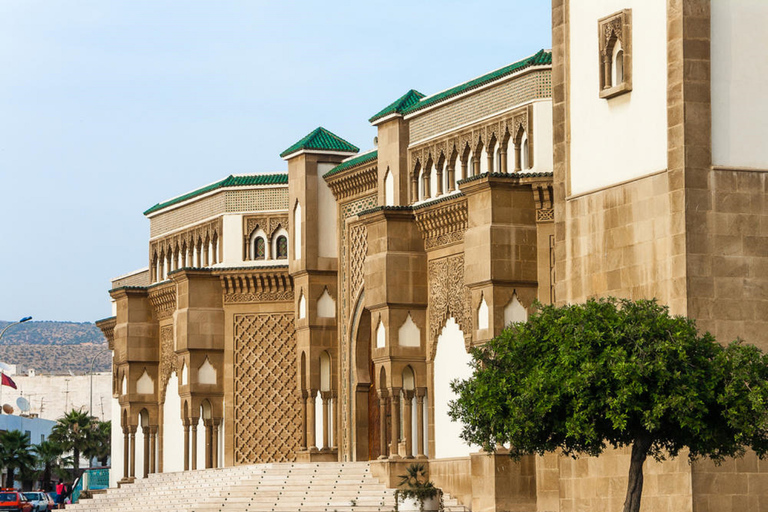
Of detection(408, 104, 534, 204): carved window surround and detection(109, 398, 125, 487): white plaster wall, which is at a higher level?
detection(408, 104, 534, 204): carved window surround

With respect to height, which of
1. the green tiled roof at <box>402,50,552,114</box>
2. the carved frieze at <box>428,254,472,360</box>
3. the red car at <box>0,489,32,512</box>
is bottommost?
the red car at <box>0,489,32,512</box>

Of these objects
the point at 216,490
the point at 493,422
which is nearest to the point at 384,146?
the point at 216,490

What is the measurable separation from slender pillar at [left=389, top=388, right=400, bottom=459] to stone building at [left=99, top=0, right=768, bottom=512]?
0.04 metres

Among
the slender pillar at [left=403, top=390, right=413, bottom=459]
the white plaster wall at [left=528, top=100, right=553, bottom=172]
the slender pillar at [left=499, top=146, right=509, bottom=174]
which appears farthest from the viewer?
the slender pillar at [left=403, top=390, right=413, bottom=459]

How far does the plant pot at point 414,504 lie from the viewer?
81.2 feet

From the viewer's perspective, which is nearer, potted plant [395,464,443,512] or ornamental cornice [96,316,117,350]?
potted plant [395,464,443,512]

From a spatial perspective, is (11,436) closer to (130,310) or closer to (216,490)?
(130,310)

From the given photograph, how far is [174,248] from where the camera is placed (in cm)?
3684

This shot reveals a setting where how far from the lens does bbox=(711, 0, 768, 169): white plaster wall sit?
19.6 m

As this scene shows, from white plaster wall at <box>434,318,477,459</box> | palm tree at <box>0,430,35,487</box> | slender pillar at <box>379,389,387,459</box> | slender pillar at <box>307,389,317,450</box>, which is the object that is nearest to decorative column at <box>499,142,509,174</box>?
white plaster wall at <box>434,318,477,459</box>

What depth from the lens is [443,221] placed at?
86.7 feet

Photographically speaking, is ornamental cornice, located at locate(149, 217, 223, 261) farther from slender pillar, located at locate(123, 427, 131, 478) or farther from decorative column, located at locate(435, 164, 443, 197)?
decorative column, located at locate(435, 164, 443, 197)

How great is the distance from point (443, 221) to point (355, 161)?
4782 mm

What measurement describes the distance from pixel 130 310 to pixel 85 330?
5715 inches
